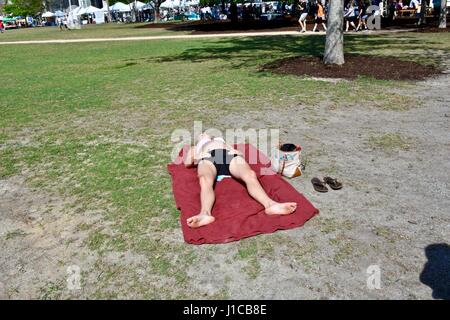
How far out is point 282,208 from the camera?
3594 millimetres

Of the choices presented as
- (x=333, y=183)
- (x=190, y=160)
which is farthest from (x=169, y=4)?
(x=333, y=183)

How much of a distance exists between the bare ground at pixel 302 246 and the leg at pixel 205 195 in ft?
0.68

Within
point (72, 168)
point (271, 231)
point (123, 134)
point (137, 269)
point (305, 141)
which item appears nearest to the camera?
point (137, 269)

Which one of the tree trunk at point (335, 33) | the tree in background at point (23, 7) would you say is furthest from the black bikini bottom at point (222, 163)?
the tree in background at point (23, 7)

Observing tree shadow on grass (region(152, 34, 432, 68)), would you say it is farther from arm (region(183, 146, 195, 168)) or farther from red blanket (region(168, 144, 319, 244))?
red blanket (region(168, 144, 319, 244))

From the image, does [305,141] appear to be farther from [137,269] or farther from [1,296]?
[1,296]

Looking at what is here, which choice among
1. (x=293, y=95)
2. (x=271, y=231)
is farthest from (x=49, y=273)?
(x=293, y=95)

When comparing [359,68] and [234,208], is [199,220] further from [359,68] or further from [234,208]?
[359,68]

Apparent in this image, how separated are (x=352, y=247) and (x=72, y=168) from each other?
3590 mm

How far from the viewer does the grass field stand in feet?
10.0

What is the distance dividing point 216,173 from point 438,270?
2317 millimetres

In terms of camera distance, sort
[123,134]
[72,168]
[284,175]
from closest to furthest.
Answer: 1. [284,175]
2. [72,168]
3. [123,134]
